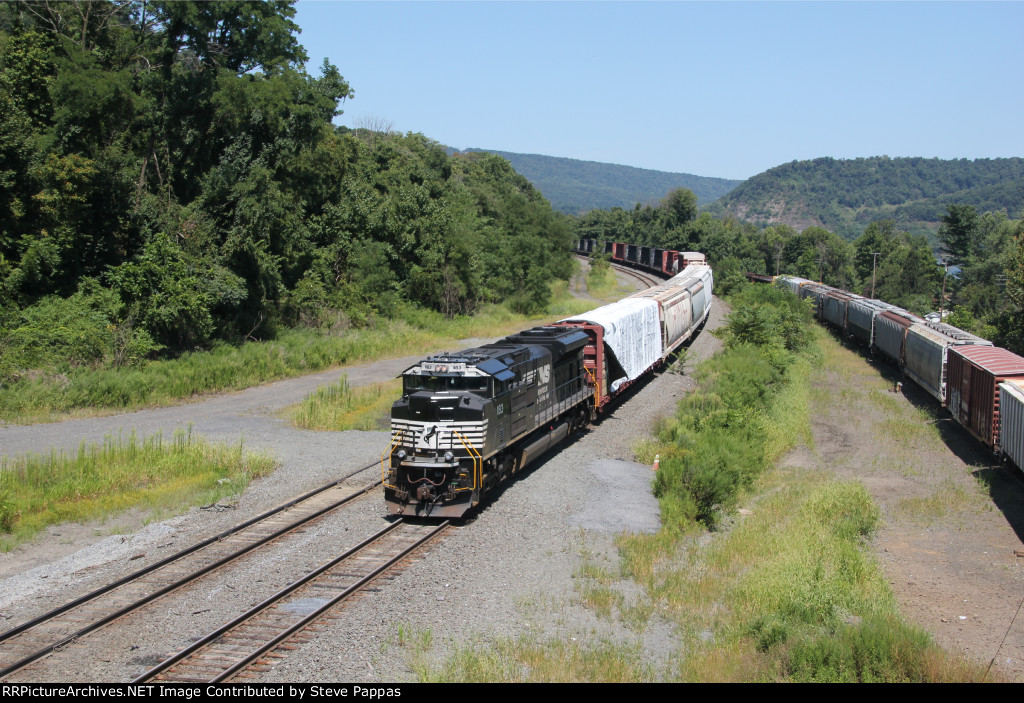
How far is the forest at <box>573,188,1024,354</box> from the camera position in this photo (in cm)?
6397

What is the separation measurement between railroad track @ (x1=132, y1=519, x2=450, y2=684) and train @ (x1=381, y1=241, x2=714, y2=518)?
1001 mm

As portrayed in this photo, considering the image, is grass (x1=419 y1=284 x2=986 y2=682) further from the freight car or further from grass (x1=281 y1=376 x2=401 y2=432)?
the freight car

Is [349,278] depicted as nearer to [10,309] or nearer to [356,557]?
[10,309]

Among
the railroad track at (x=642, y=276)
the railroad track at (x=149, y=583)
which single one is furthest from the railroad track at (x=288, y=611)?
the railroad track at (x=642, y=276)

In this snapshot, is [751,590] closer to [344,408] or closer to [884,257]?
[344,408]

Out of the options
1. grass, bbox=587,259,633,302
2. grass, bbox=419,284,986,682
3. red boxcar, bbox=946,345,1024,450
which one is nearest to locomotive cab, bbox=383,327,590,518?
grass, bbox=419,284,986,682

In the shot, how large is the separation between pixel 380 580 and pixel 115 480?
8783mm

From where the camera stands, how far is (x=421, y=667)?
9594 mm

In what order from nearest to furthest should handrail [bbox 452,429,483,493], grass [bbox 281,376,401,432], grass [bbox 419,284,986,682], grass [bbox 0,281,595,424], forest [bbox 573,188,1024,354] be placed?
grass [bbox 419,284,986,682] < handrail [bbox 452,429,483,493] < grass [bbox 281,376,401,432] < grass [bbox 0,281,595,424] < forest [bbox 573,188,1024,354]

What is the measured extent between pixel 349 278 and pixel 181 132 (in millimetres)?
12760

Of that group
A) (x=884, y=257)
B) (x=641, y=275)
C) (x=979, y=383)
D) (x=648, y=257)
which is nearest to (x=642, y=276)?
(x=641, y=275)

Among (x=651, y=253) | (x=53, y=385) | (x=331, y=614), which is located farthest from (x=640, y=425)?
(x=651, y=253)

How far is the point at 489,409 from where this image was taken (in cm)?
1529

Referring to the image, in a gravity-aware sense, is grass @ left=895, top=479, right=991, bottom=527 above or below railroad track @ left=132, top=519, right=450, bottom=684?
below
